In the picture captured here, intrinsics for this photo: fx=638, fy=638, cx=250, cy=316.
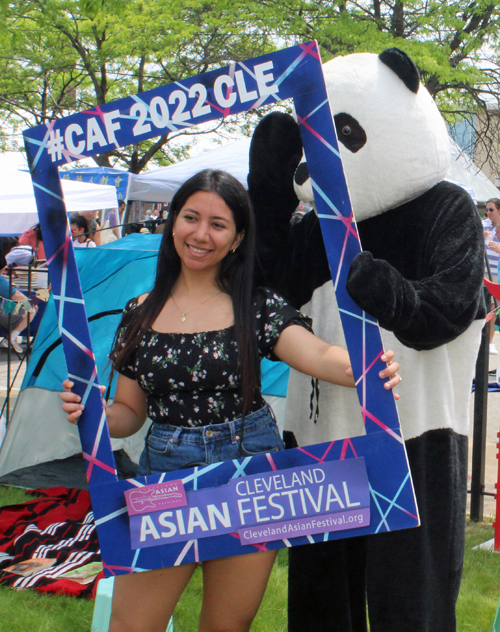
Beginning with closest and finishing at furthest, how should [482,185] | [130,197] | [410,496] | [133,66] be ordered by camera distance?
1. [410,496]
2. [130,197]
3. [482,185]
4. [133,66]

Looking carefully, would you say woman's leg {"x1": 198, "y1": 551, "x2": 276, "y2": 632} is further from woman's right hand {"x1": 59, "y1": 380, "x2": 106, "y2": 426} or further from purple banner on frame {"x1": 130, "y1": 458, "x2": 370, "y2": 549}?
woman's right hand {"x1": 59, "y1": 380, "x2": 106, "y2": 426}

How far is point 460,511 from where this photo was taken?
1755 mm

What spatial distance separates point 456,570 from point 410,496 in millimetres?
476

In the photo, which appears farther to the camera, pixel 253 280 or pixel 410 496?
pixel 253 280

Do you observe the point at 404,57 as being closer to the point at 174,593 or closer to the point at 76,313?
the point at 76,313

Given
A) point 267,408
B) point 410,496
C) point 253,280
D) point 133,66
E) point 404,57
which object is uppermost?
point 133,66

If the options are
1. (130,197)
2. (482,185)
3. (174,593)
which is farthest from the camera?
(482,185)

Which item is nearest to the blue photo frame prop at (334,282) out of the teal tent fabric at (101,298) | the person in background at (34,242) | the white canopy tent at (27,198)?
the teal tent fabric at (101,298)

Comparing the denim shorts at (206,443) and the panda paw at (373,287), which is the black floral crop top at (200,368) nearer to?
the denim shorts at (206,443)

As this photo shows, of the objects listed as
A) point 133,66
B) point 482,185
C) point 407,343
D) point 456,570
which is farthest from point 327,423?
point 133,66

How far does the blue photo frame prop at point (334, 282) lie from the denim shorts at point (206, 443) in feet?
0.45

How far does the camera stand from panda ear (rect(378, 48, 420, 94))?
1.72 meters

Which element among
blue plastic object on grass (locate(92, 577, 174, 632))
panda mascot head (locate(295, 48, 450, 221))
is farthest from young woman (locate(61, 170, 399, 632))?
blue plastic object on grass (locate(92, 577, 174, 632))

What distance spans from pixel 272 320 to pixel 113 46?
1263 cm
